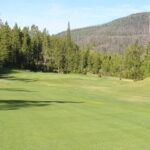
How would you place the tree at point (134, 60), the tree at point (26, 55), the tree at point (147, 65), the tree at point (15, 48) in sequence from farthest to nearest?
the tree at point (26, 55) → the tree at point (15, 48) → the tree at point (134, 60) → the tree at point (147, 65)

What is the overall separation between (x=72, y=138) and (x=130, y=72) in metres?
78.0

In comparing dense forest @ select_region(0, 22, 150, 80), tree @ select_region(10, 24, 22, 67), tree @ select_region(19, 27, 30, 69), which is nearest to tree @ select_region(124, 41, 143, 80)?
dense forest @ select_region(0, 22, 150, 80)

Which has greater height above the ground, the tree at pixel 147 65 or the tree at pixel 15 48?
the tree at pixel 15 48

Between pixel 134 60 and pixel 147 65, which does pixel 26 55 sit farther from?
pixel 147 65

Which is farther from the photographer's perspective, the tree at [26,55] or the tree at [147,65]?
the tree at [26,55]

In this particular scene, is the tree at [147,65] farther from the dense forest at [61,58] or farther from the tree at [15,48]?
the tree at [15,48]

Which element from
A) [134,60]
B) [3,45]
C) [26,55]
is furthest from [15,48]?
[134,60]

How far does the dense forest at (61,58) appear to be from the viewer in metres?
82.3

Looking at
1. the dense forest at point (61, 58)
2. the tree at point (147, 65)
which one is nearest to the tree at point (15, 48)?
the dense forest at point (61, 58)

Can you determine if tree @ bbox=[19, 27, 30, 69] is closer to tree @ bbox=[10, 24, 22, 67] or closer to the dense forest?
the dense forest

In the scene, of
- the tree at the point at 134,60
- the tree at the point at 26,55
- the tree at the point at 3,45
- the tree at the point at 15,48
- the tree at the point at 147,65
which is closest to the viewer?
the tree at the point at 3,45

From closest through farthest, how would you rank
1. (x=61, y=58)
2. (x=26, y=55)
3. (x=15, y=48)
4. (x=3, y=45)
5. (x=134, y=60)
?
(x=3, y=45) < (x=134, y=60) < (x=15, y=48) < (x=26, y=55) < (x=61, y=58)

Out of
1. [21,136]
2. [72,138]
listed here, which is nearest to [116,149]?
[72,138]

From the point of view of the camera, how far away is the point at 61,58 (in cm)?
9100
